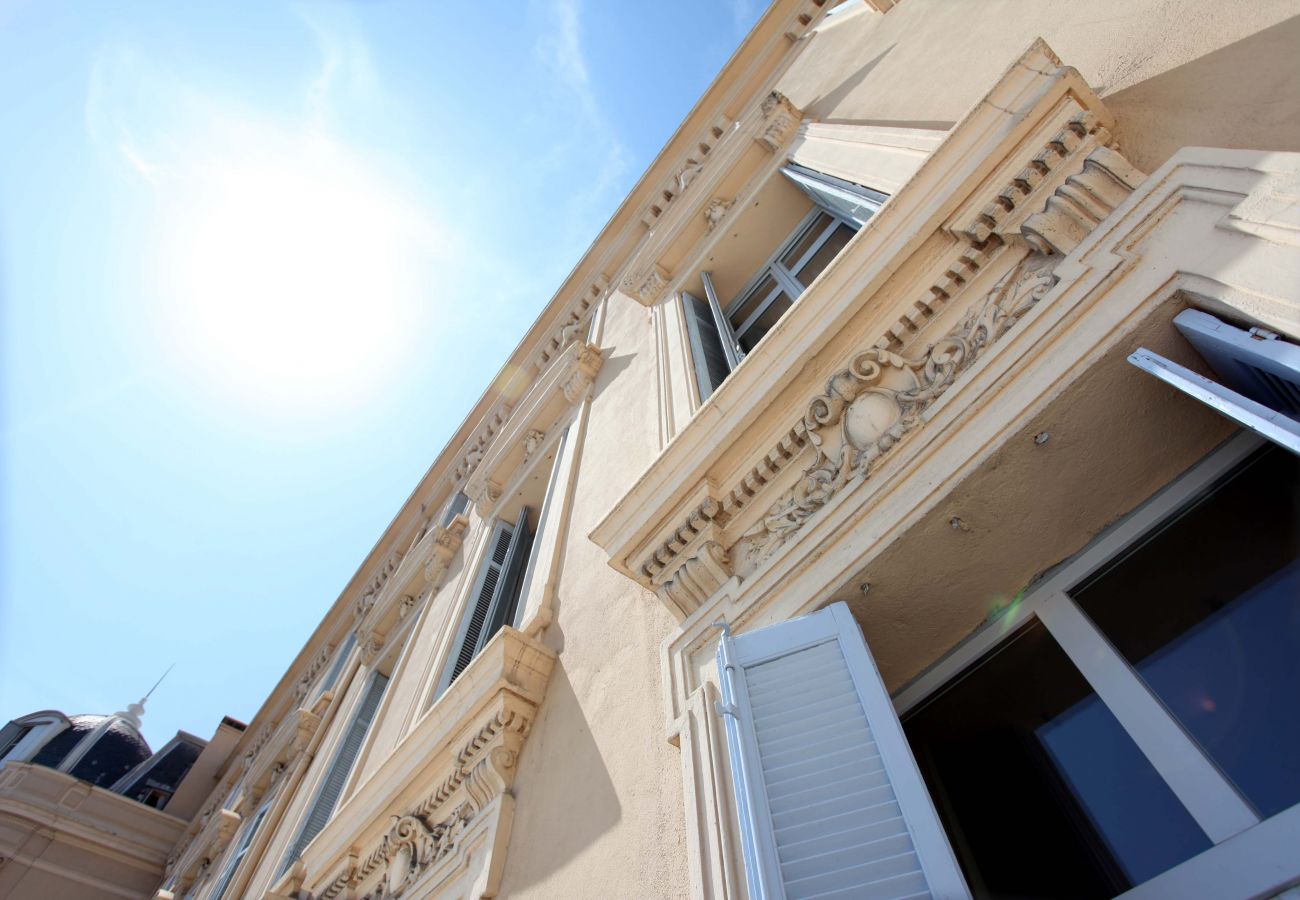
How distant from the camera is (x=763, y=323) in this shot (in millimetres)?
5867

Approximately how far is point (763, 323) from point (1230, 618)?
4311 mm

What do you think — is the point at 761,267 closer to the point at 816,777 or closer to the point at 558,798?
the point at 558,798

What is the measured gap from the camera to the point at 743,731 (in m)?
2.04

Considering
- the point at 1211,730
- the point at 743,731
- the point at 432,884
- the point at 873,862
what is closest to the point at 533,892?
the point at 432,884

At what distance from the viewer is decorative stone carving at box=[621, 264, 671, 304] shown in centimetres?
703

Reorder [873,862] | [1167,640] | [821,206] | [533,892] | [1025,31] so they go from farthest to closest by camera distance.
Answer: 1. [821,206]
2. [1025,31]
3. [533,892]
4. [1167,640]
5. [873,862]

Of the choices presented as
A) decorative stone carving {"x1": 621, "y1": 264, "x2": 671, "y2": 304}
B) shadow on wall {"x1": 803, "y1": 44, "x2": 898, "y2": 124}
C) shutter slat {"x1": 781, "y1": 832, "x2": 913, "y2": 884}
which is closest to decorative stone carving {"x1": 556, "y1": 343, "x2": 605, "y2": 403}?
decorative stone carving {"x1": 621, "y1": 264, "x2": 671, "y2": 304}

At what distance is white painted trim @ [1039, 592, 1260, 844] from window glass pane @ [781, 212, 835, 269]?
397 cm

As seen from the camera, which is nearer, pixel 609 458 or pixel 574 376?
pixel 609 458

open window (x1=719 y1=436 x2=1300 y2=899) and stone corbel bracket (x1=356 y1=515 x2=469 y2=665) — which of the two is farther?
stone corbel bracket (x1=356 y1=515 x2=469 y2=665)

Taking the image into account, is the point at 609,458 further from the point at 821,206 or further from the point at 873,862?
the point at 873,862

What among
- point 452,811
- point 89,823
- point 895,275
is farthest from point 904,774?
point 89,823

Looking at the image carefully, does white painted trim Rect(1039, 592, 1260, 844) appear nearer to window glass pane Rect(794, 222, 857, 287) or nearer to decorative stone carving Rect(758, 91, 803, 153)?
window glass pane Rect(794, 222, 857, 287)

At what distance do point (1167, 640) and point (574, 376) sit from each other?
6336 millimetres
